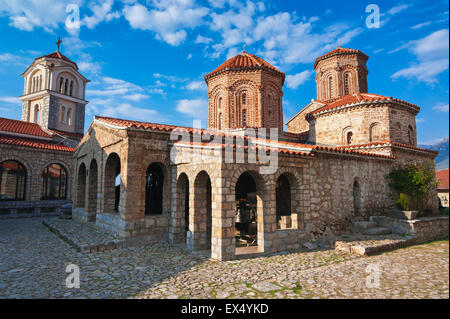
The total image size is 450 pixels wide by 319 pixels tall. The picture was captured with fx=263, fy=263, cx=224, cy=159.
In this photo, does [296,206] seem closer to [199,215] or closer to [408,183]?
[199,215]

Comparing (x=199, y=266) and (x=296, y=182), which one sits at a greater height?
(x=296, y=182)

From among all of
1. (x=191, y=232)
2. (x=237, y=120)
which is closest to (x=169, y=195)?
(x=191, y=232)

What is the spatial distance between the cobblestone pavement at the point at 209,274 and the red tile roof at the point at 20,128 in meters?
14.3

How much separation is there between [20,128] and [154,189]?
54.9 ft

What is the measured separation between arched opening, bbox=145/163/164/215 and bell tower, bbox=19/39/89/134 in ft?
58.6

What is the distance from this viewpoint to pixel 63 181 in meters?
17.9

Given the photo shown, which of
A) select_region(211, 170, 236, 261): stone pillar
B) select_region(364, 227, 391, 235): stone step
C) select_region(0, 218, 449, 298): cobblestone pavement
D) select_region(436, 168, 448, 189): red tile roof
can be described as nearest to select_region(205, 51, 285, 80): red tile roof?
select_region(364, 227, 391, 235): stone step

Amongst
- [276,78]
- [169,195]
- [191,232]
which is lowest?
[191,232]

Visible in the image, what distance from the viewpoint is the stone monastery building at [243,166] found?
25.8 feet

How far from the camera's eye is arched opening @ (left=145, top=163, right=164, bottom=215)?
9.95 meters

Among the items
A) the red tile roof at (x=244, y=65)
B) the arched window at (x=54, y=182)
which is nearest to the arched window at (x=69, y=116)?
the arched window at (x=54, y=182)

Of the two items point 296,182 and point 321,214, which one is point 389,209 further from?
point 296,182

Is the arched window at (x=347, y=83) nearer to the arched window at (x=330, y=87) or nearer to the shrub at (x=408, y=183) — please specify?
the arched window at (x=330, y=87)

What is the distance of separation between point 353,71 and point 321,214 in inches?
572
